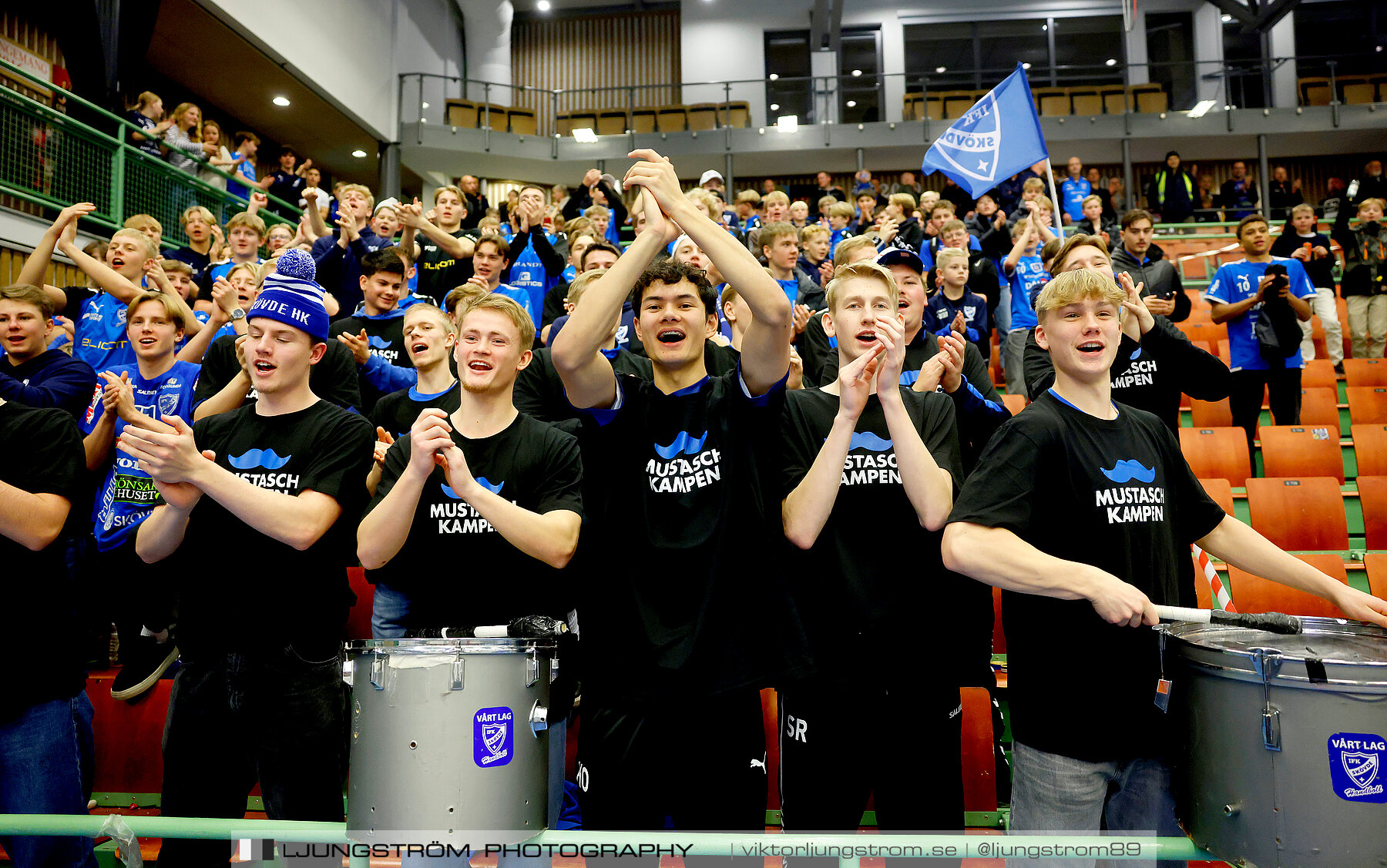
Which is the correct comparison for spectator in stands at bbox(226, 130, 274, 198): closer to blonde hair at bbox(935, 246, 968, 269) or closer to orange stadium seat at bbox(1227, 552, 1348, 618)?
blonde hair at bbox(935, 246, 968, 269)

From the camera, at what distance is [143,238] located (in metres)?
6.03

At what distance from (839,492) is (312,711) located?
173cm

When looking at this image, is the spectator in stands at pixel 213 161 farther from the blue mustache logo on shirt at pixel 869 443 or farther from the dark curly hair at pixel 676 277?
the blue mustache logo on shirt at pixel 869 443

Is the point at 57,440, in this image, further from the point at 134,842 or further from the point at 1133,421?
the point at 1133,421

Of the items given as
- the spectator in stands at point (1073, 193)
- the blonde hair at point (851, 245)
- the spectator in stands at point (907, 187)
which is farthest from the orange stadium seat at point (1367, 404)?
the spectator in stands at point (1073, 193)

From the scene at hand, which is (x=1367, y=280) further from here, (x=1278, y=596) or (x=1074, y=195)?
(x=1278, y=596)

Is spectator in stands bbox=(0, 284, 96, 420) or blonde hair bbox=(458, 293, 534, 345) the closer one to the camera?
blonde hair bbox=(458, 293, 534, 345)

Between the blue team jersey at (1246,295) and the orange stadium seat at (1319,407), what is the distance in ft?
2.02

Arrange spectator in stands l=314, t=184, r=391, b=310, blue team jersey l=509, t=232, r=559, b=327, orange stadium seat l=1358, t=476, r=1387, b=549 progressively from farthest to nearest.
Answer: blue team jersey l=509, t=232, r=559, b=327
spectator in stands l=314, t=184, r=391, b=310
orange stadium seat l=1358, t=476, r=1387, b=549

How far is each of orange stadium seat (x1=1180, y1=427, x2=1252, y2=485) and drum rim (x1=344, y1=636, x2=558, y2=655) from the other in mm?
5306

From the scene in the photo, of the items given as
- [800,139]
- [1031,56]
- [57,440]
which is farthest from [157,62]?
[1031,56]

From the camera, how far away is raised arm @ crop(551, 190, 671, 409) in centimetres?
227

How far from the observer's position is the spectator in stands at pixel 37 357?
4109 millimetres

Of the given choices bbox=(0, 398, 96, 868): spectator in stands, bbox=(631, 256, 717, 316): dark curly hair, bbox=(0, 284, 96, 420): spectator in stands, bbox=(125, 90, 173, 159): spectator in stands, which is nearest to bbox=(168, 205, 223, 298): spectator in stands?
bbox=(125, 90, 173, 159): spectator in stands
